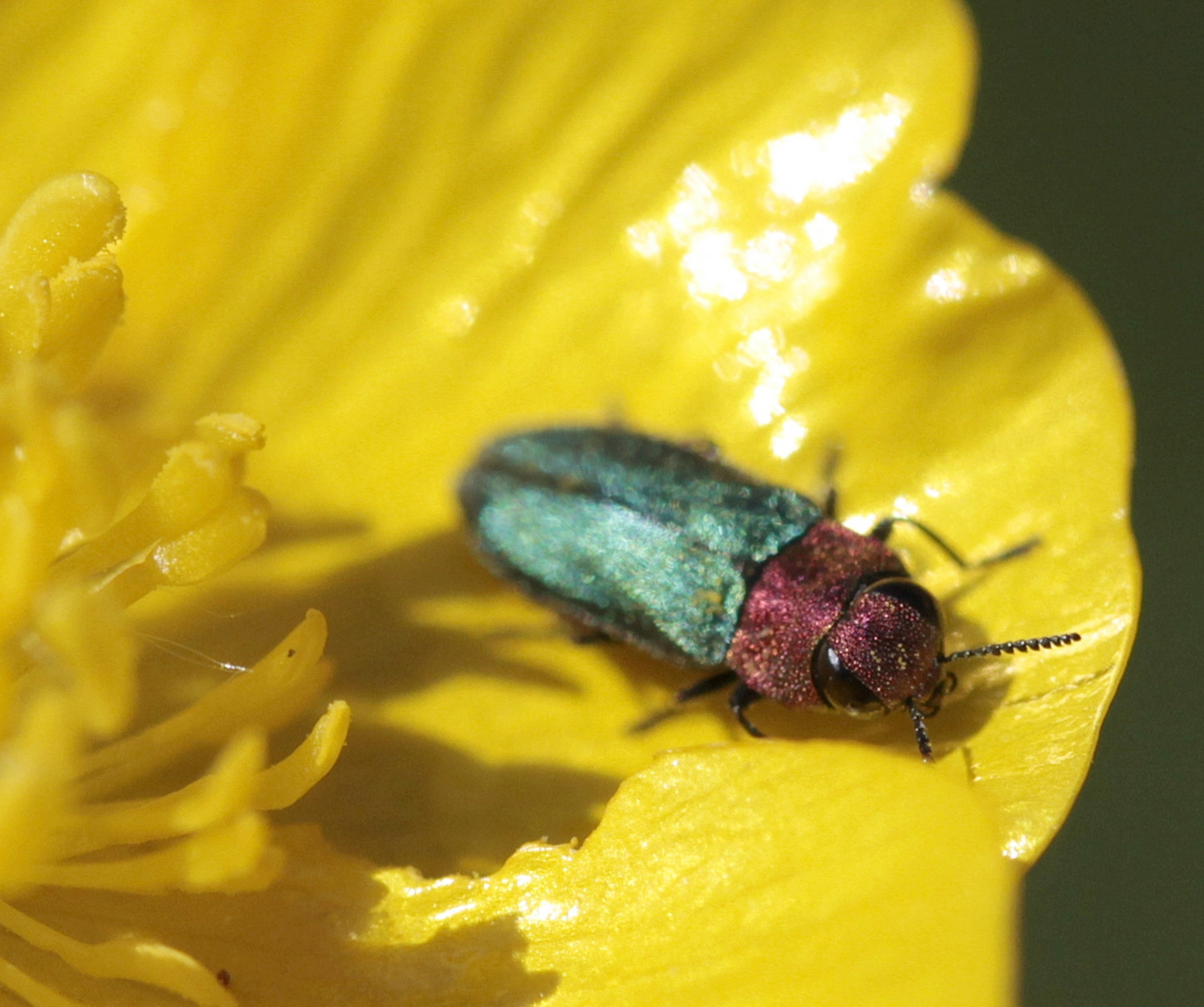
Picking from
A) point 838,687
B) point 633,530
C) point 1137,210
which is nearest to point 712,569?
point 633,530

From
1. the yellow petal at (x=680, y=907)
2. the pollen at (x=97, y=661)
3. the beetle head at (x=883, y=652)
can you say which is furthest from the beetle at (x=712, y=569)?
the pollen at (x=97, y=661)

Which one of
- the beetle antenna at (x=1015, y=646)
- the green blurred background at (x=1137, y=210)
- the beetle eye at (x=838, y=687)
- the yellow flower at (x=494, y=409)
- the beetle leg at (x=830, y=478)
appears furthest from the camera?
the green blurred background at (x=1137, y=210)

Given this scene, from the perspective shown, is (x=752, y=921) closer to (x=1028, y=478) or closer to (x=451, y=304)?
(x=1028, y=478)

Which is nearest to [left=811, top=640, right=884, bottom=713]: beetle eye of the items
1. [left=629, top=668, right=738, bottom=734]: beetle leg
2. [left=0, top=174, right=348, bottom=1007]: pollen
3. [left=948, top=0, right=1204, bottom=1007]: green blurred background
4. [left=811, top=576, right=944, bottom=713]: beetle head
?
[left=811, top=576, right=944, bottom=713]: beetle head

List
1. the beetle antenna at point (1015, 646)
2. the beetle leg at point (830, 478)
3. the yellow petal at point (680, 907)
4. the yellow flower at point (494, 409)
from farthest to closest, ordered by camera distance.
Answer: the beetle leg at point (830, 478), the beetle antenna at point (1015, 646), the yellow flower at point (494, 409), the yellow petal at point (680, 907)

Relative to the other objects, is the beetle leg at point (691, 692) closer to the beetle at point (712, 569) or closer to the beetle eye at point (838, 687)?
the beetle at point (712, 569)

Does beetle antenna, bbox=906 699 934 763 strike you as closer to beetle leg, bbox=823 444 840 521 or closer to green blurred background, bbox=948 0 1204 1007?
beetle leg, bbox=823 444 840 521
